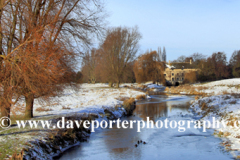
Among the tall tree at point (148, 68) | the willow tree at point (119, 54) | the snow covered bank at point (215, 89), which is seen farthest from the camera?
the tall tree at point (148, 68)

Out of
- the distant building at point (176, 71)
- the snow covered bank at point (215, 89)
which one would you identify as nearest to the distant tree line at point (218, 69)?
the distant building at point (176, 71)

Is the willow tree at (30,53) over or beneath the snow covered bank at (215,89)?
over

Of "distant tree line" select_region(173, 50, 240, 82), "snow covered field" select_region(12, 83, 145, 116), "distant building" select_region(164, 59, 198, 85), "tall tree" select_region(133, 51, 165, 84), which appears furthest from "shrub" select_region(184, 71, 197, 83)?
"snow covered field" select_region(12, 83, 145, 116)

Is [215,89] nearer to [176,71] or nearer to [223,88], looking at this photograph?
[223,88]

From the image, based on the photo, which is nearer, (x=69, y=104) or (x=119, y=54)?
(x=69, y=104)

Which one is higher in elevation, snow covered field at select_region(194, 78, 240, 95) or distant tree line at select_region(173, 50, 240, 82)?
distant tree line at select_region(173, 50, 240, 82)

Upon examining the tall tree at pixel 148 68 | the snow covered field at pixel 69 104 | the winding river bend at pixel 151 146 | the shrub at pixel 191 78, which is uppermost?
the tall tree at pixel 148 68

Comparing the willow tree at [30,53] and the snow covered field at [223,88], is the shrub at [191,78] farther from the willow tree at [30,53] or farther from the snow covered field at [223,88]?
the willow tree at [30,53]

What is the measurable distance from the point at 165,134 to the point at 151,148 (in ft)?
8.65

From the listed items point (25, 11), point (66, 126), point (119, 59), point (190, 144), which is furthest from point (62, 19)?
point (119, 59)

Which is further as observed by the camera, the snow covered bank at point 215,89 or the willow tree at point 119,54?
the willow tree at point 119,54

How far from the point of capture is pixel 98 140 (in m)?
10.6

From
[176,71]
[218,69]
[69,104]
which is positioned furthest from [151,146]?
[176,71]

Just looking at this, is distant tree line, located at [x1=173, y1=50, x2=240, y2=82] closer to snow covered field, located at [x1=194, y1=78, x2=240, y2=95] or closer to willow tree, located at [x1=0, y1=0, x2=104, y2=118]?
snow covered field, located at [x1=194, y1=78, x2=240, y2=95]
